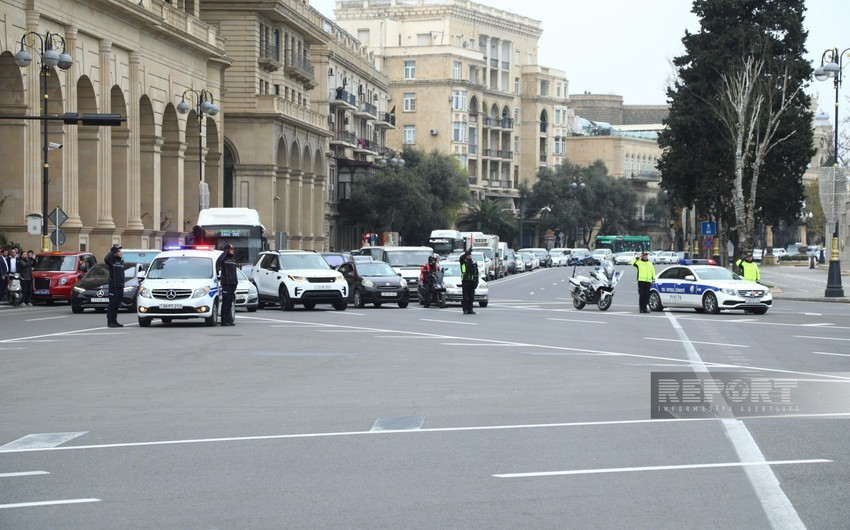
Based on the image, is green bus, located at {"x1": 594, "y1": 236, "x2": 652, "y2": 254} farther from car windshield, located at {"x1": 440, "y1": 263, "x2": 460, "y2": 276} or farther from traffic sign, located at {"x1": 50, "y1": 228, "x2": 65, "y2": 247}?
traffic sign, located at {"x1": 50, "y1": 228, "x2": 65, "y2": 247}

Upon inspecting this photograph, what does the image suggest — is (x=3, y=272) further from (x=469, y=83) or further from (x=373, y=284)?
(x=469, y=83)

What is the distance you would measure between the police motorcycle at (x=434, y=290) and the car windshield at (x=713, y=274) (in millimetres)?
8085

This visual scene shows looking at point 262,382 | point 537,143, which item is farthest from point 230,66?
point 537,143

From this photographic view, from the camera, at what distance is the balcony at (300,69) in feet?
281

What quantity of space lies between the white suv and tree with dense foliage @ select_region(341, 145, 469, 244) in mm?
61991

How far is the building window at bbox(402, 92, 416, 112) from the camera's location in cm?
14488

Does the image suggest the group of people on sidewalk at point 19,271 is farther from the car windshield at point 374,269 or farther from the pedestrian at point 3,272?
the car windshield at point 374,269

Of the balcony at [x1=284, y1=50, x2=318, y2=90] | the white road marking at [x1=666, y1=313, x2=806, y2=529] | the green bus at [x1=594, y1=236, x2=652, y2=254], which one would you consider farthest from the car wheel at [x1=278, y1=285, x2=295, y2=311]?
the green bus at [x1=594, y1=236, x2=652, y2=254]

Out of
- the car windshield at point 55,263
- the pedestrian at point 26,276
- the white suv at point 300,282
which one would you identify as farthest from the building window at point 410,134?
the white suv at point 300,282

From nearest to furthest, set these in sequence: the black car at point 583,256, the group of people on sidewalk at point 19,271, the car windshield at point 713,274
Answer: the car windshield at point 713,274 < the group of people on sidewalk at point 19,271 < the black car at point 583,256

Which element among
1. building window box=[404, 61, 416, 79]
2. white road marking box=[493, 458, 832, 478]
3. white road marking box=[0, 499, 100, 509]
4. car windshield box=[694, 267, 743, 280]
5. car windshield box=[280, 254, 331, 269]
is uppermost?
building window box=[404, 61, 416, 79]

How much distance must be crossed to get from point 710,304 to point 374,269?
34.8ft

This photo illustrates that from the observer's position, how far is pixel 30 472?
1001 centimetres

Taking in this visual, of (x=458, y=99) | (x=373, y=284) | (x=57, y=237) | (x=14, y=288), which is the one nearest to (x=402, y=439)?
(x=373, y=284)
